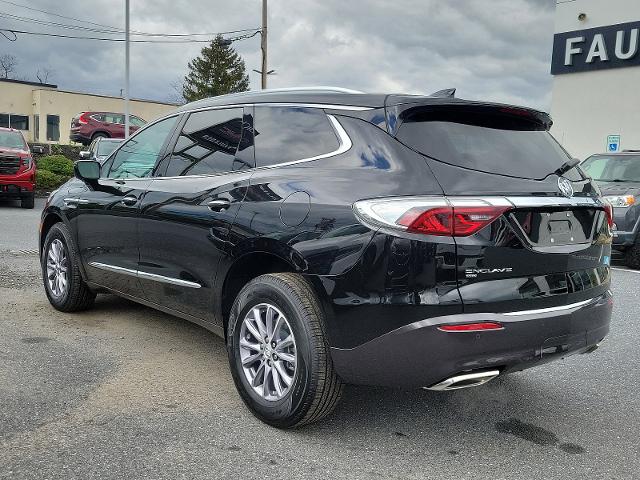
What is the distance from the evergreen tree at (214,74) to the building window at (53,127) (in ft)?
62.2

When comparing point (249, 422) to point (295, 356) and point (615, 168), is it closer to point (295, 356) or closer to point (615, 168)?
point (295, 356)

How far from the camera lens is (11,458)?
2.88m

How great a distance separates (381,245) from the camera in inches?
112

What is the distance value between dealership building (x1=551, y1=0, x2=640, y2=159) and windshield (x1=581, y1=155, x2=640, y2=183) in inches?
563

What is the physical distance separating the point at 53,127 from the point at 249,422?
43.7 metres

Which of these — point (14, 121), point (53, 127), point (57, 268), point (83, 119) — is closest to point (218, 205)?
point (57, 268)

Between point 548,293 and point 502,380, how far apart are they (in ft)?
4.62

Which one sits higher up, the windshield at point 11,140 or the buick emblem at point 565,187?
the windshield at point 11,140

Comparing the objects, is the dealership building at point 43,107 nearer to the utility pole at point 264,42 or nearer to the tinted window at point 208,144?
the utility pole at point 264,42

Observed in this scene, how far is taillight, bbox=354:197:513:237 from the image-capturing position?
2805mm

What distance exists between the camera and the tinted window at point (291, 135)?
3.42 meters

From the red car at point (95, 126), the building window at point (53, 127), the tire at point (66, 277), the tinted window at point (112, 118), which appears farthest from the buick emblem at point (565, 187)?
the building window at point (53, 127)

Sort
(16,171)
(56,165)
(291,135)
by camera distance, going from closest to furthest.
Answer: (291,135) < (16,171) < (56,165)

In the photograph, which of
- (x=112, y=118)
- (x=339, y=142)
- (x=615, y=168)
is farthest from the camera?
(x=112, y=118)
